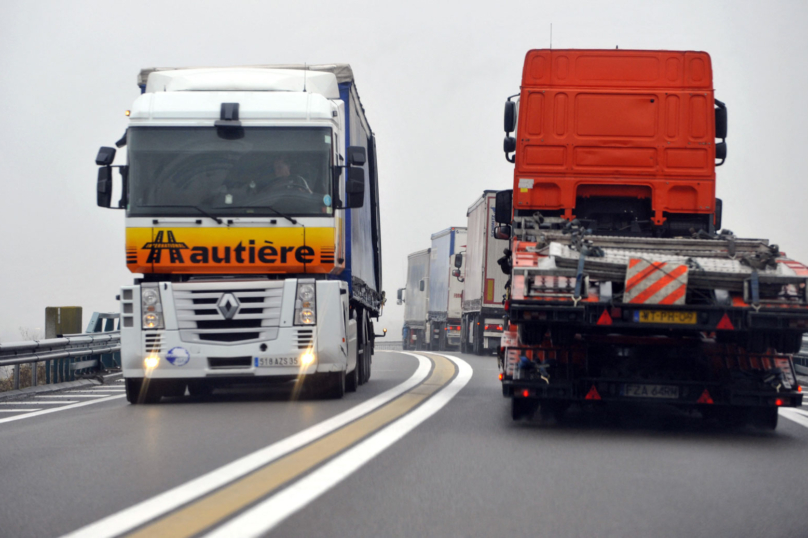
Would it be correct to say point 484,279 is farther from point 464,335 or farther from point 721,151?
point 721,151

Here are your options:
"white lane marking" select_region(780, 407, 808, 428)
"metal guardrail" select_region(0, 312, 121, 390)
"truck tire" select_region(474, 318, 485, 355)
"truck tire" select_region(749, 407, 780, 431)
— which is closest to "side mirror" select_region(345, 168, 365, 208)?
"truck tire" select_region(749, 407, 780, 431)

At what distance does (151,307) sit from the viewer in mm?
11703

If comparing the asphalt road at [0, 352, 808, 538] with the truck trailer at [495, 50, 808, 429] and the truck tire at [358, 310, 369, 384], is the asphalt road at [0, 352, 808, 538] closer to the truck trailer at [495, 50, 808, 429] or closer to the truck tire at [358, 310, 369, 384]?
the truck trailer at [495, 50, 808, 429]

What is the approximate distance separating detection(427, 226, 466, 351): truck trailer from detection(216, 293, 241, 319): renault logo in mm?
23960

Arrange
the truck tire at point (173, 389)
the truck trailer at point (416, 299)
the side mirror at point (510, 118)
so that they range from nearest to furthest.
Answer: the truck tire at point (173, 389), the side mirror at point (510, 118), the truck trailer at point (416, 299)

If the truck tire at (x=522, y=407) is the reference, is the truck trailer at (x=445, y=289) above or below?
above

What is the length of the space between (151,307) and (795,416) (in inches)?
273

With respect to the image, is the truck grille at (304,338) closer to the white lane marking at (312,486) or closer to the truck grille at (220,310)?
the truck grille at (220,310)

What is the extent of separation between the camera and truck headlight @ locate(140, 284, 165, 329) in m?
11.7

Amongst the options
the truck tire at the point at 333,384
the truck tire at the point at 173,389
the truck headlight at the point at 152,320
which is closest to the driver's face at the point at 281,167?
the truck headlight at the point at 152,320

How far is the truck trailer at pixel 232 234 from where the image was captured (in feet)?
38.2

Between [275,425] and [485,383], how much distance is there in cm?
711

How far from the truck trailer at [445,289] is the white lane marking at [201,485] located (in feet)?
87.0

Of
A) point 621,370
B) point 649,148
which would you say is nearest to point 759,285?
point 621,370
